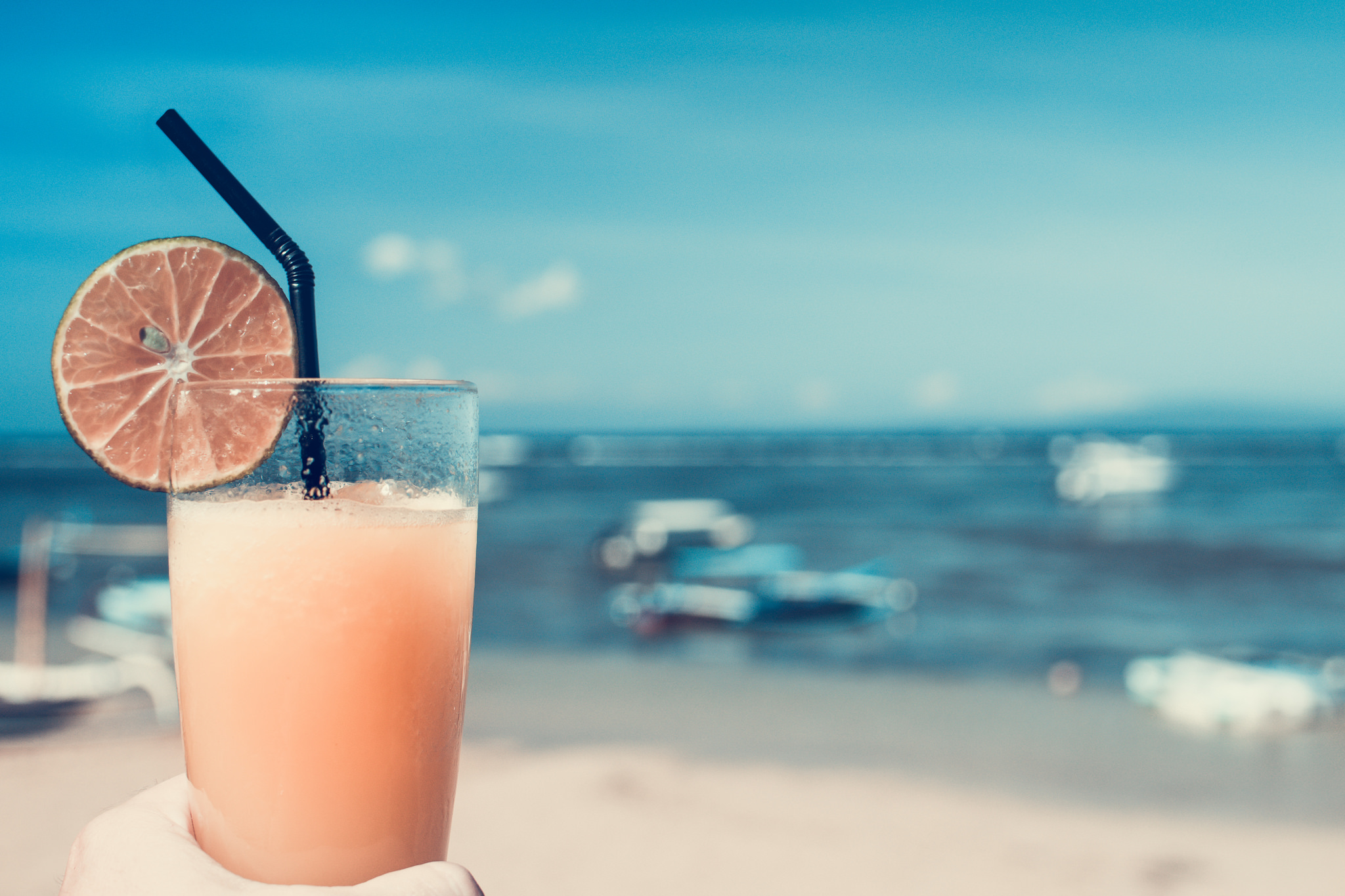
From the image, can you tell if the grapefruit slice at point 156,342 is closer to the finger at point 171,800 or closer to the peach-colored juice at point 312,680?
the peach-colored juice at point 312,680

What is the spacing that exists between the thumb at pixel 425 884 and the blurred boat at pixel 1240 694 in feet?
34.9

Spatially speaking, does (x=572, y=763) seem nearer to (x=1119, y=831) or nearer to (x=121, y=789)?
(x=121, y=789)

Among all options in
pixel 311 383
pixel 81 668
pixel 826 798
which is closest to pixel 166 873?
pixel 311 383

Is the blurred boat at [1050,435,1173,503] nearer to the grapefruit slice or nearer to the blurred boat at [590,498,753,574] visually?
the blurred boat at [590,498,753,574]

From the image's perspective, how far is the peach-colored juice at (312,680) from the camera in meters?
1.42

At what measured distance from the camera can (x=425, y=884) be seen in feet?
4.17

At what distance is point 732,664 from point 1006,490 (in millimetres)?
39604

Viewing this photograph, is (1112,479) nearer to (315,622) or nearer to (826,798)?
(826,798)

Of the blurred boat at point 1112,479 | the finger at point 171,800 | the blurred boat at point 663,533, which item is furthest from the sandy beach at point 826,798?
the blurred boat at point 1112,479

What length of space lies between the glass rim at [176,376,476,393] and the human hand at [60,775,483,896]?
630 millimetres

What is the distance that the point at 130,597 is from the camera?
46.2 ft

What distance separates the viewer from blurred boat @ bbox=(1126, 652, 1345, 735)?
10.1 meters

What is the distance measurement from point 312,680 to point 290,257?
2.10ft

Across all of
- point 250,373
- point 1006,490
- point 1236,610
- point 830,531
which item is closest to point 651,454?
point 1006,490
